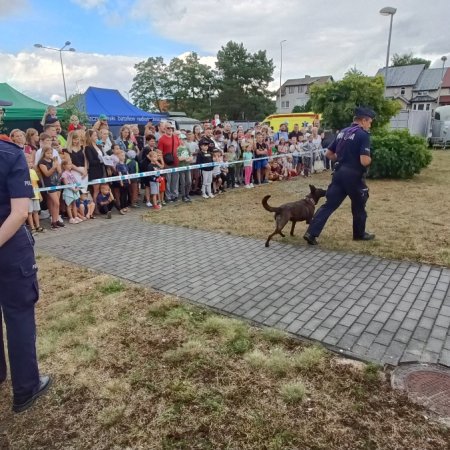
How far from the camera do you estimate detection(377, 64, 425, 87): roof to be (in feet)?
229

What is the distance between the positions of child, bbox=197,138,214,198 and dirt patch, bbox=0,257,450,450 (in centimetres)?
715

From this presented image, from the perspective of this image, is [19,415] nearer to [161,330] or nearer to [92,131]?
[161,330]

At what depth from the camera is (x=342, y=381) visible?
9.44 ft

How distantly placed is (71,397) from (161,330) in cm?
104

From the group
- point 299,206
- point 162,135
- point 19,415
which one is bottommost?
point 19,415

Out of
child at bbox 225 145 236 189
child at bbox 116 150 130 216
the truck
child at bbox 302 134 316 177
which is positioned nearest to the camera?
child at bbox 116 150 130 216

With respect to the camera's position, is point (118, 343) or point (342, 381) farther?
point (118, 343)

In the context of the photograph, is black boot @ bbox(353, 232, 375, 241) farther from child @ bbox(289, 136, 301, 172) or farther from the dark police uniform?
child @ bbox(289, 136, 301, 172)

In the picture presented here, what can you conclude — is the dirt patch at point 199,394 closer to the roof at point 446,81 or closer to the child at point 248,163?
the child at point 248,163

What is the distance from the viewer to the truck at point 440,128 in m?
27.1

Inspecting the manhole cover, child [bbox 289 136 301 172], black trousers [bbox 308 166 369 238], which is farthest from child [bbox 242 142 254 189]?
the manhole cover

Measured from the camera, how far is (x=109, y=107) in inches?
695

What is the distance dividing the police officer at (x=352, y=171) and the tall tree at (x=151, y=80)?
71.3 meters

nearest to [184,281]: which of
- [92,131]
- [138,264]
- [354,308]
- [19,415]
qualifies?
[138,264]
